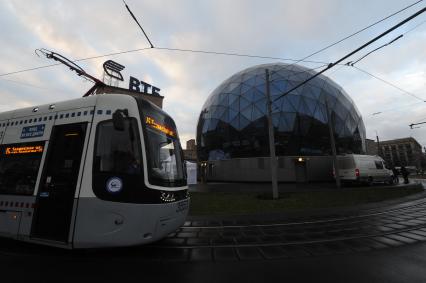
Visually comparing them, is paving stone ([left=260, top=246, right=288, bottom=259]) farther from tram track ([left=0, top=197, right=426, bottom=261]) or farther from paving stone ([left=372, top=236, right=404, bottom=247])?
paving stone ([left=372, top=236, right=404, bottom=247])

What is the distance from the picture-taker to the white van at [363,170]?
24.6 m

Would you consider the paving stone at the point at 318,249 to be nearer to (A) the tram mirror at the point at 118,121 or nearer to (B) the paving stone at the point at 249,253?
(B) the paving stone at the point at 249,253

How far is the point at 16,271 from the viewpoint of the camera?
4676 millimetres

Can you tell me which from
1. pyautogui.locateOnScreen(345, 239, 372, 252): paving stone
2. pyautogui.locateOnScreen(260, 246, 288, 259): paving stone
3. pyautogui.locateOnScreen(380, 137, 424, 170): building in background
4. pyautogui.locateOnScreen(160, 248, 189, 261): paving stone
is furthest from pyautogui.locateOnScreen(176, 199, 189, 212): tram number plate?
pyautogui.locateOnScreen(380, 137, 424, 170): building in background

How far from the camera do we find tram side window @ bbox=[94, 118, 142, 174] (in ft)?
17.2

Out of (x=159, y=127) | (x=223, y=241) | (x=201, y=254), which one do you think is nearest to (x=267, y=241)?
(x=223, y=241)

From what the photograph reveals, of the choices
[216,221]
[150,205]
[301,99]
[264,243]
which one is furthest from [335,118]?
[150,205]

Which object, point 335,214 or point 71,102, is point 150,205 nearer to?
point 71,102

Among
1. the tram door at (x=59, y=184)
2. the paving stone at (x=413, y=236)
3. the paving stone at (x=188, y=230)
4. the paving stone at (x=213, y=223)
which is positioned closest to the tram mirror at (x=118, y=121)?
the tram door at (x=59, y=184)

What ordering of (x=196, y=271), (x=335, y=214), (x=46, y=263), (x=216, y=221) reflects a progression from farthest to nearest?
(x=335, y=214) < (x=216, y=221) < (x=46, y=263) < (x=196, y=271)

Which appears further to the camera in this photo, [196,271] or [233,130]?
[233,130]

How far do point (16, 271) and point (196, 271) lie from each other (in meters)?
3.20

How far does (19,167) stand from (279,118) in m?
26.3

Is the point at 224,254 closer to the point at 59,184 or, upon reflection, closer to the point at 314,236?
the point at 314,236
